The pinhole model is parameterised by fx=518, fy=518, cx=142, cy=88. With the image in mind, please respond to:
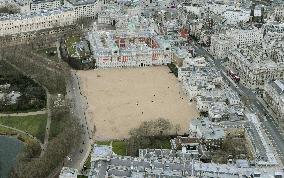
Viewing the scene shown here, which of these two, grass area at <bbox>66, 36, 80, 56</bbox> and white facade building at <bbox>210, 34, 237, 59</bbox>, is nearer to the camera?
white facade building at <bbox>210, 34, 237, 59</bbox>

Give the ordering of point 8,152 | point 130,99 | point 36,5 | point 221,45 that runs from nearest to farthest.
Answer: point 8,152 → point 130,99 → point 221,45 → point 36,5

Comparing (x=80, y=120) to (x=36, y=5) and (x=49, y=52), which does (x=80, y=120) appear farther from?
(x=36, y=5)

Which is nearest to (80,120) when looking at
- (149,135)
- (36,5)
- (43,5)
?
(149,135)

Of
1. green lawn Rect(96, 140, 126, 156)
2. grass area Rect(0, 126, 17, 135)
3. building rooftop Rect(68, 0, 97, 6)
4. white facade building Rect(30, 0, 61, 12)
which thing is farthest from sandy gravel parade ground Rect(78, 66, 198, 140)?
white facade building Rect(30, 0, 61, 12)

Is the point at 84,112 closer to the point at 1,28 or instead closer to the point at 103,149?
the point at 103,149

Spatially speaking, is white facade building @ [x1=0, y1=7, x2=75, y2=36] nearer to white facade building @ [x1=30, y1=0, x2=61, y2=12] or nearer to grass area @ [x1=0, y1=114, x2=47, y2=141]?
white facade building @ [x1=30, y1=0, x2=61, y2=12]
